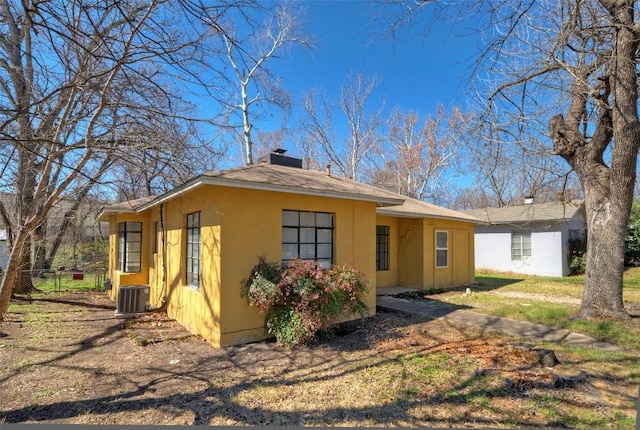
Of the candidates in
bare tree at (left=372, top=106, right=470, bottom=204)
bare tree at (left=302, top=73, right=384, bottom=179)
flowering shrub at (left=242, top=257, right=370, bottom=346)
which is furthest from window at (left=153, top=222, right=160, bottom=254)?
bare tree at (left=372, top=106, right=470, bottom=204)

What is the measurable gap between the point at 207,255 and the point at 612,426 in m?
5.63

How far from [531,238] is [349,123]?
43.6 feet

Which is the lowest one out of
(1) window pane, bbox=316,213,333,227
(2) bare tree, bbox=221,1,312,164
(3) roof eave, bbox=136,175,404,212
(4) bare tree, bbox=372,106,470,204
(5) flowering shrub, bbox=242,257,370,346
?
(5) flowering shrub, bbox=242,257,370,346

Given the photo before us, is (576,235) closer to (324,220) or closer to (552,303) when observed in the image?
(552,303)

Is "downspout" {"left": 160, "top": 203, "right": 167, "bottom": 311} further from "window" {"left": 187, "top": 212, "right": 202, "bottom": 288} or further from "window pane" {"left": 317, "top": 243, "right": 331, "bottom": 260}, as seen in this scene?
"window pane" {"left": 317, "top": 243, "right": 331, "bottom": 260}

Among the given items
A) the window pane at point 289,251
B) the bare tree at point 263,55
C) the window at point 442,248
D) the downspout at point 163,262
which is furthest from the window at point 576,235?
the downspout at point 163,262

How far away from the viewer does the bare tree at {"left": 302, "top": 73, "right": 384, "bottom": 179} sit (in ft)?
72.3

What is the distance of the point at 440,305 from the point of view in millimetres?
8852

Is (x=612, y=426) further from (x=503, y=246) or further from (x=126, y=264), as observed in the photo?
(x=503, y=246)

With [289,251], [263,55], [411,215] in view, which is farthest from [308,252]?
[411,215]

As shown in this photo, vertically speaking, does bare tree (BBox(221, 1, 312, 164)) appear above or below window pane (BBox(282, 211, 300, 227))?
above

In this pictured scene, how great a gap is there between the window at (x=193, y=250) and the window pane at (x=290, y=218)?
172 centimetres

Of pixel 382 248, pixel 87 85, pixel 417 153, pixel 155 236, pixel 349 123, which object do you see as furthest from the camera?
pixel 349 123

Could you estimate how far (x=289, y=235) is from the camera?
6.43 metres
